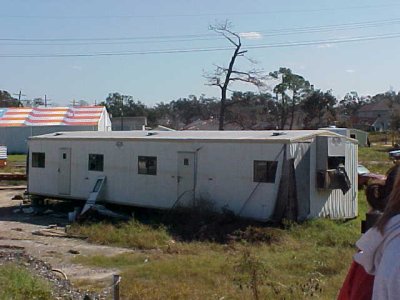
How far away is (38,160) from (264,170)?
33.2 ft

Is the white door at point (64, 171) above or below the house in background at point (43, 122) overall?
below

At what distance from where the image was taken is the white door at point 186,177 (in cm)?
1762

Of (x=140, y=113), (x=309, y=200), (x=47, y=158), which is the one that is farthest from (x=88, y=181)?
(x=140, y=113)

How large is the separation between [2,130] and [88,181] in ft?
128

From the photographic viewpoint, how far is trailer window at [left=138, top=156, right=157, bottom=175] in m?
18.7

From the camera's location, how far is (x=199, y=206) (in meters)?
16.9

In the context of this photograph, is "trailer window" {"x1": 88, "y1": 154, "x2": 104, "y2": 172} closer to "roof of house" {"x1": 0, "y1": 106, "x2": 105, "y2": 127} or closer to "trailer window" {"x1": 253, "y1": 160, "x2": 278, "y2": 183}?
"trailer window" {"x1": 253, "y1": 160, "x2": 278, "y2": 183}

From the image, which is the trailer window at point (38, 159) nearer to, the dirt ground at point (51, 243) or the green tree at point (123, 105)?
the dirt ground at point (51, 243)

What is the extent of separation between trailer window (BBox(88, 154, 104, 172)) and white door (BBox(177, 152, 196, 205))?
11.9 ft

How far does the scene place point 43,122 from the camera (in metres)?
56.7

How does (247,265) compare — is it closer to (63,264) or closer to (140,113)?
(63,264)

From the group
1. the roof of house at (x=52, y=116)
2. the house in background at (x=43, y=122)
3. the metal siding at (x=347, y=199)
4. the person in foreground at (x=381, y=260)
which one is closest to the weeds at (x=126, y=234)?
the metal siding at (x=347, y=199)

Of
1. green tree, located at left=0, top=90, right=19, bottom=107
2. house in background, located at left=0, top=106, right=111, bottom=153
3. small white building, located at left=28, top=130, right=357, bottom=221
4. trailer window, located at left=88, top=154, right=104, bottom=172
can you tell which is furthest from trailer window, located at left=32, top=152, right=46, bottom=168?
green tree, located at left=0, top=90, right=19, bottom=107

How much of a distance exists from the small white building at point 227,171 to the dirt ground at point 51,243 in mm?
1877
